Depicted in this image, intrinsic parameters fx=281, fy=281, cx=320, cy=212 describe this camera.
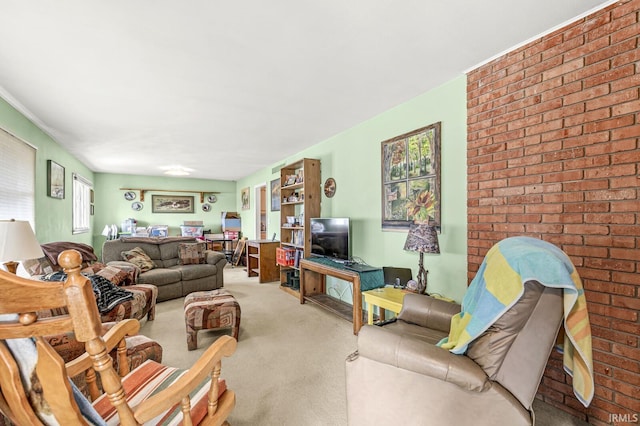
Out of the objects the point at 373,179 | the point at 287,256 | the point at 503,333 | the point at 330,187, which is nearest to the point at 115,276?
the point at 287,256

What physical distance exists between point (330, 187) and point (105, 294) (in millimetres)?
2863

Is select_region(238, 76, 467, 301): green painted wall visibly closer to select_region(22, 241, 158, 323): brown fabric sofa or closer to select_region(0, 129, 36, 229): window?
select_region(22, 241, 158, 323): brown fabric sofa

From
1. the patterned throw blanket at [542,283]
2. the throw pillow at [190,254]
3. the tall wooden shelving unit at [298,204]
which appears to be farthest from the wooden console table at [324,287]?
the throw pillow at [190,254]

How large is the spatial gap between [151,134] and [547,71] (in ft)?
14.5

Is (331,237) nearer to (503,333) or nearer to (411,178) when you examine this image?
(411,178)

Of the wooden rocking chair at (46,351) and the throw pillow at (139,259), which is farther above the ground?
the wooden rocking chair at (46,351)

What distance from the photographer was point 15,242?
1.84 metres

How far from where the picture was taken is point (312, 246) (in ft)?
13.4

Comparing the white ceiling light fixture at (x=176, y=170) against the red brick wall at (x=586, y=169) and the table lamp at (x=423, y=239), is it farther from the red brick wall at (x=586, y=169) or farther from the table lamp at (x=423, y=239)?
the red brick wall at (x=586, y=169)

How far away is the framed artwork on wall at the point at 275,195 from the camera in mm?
5945

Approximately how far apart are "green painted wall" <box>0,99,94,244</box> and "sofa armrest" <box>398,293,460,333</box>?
393cm

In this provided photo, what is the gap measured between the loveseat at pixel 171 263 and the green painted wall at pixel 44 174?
0.75 metres

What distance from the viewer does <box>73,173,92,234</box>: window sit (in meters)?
5.39

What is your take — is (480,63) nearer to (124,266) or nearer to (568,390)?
(568,390)
